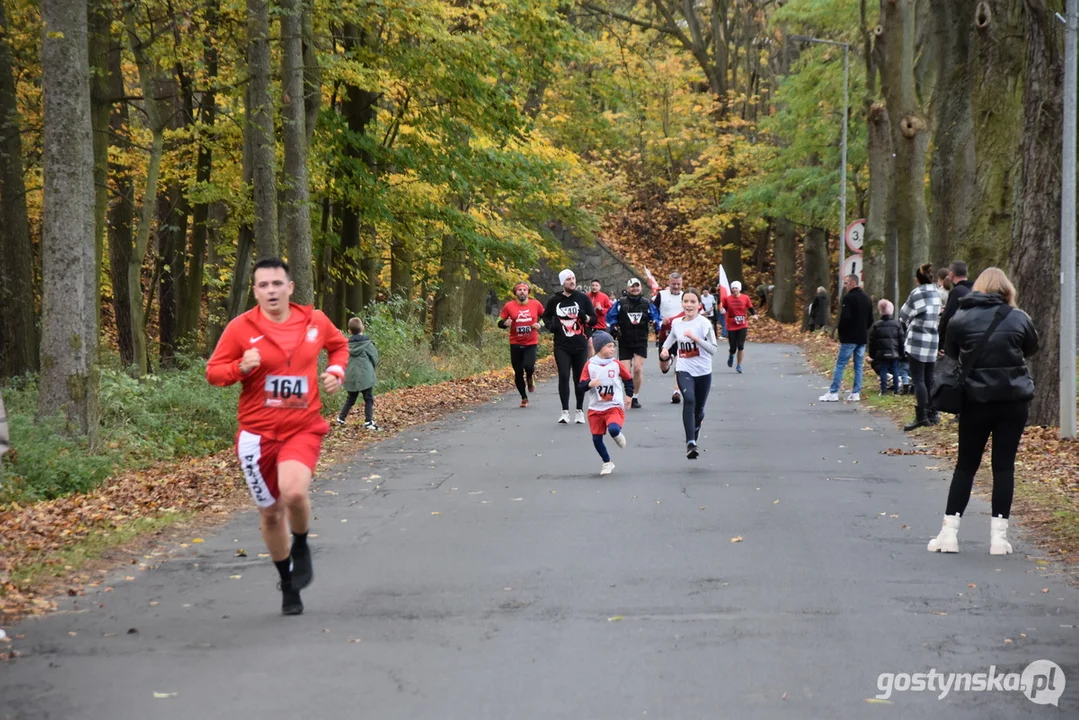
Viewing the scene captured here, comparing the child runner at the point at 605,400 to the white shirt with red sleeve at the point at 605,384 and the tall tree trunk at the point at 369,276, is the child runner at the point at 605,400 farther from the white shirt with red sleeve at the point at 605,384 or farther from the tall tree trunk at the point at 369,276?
the tall tree trunk at the point at 369,276

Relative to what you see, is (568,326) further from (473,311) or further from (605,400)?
(473,311)

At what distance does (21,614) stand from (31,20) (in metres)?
16.2

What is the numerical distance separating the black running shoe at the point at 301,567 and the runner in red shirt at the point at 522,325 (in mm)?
11698

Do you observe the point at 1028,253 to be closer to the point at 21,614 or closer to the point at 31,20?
the point at 21,614

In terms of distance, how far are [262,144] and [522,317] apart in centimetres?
453

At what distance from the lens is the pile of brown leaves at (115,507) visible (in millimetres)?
8391

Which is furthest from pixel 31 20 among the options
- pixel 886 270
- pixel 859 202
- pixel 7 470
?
pixel 859 202

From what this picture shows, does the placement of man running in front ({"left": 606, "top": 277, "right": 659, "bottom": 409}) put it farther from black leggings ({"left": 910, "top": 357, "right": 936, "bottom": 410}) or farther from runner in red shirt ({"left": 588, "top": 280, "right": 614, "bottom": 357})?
black leggings ({"left": 910, "top": 357, "right": 936, "bottom": 410})

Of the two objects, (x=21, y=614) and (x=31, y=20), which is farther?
(x=31, y=20)

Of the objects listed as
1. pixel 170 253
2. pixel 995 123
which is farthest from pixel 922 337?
pixel 170 253

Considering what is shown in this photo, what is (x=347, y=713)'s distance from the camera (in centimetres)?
518

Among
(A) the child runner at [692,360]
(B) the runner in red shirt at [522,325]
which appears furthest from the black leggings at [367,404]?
(A) the child runner at [692,360]

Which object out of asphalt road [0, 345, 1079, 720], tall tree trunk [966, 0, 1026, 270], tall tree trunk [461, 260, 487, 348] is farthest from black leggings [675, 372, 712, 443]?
tall tree trunk [461, 260, 487, 348]

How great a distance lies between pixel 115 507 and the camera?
11.1 meters
